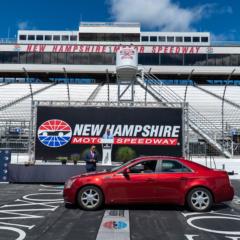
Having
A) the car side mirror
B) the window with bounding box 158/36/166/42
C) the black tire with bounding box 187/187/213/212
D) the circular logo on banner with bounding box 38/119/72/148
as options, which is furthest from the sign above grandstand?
the black tire with bounding box 187/187/213/212

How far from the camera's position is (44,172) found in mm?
15820

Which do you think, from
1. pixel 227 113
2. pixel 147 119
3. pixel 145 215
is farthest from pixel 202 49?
pixel 145 215

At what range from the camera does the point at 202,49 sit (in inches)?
1956

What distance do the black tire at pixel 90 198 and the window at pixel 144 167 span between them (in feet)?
3.18

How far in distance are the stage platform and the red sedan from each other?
254 inches

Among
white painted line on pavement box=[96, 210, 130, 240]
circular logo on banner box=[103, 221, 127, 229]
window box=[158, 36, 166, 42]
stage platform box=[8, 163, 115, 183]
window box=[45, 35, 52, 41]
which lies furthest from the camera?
window box=[45, 35, 52, 41]

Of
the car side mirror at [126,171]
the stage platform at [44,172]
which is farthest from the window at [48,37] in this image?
the car side mirror at [126,171]

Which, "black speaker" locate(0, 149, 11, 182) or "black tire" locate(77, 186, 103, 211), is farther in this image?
"black speaker" locate(0, 149, 11, 182)

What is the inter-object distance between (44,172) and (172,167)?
7620 mm

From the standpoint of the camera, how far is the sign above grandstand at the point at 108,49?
49.5 metres

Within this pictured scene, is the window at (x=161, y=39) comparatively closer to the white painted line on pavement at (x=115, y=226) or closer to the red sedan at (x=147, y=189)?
the red sedan at (x=147, y=189)

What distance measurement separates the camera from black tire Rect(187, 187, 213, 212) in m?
9.29

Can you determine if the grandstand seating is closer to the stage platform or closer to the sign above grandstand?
the sign above grandstand

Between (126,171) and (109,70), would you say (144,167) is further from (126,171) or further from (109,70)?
(109,70)
